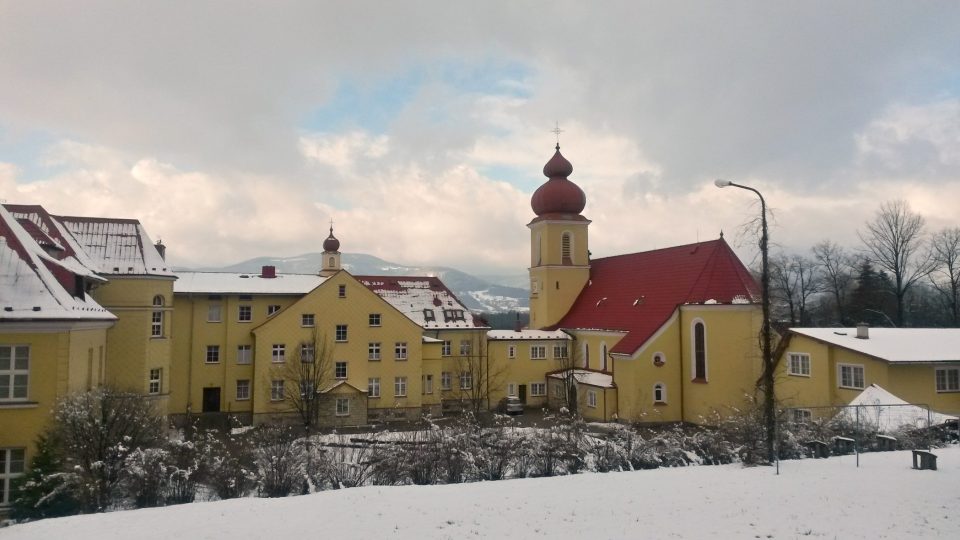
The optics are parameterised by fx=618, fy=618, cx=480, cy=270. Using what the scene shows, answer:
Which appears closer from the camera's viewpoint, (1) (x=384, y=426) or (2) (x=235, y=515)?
(2) (x=235, y=515)

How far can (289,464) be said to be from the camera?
15.5 meters

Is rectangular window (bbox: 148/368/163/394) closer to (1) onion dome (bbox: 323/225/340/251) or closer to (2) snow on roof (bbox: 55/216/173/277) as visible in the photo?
(2) snow on roof (bbox: 55/216/173/277)

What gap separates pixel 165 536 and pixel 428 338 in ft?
93.5

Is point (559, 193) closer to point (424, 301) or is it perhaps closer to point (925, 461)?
point (424, 301)

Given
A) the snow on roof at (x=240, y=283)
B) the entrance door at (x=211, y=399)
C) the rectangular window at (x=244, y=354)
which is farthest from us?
the rectangular window at (x=244, y=354)

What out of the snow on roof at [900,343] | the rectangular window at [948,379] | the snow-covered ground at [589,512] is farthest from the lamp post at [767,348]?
the rectangular window at [948,379]

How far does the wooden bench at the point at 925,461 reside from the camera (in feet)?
51.0

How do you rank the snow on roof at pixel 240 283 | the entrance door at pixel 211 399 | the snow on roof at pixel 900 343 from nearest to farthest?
the snow on roof at pixel 900 343 < the entrance door at pixel 211 399 < the snow on roof at pixel 240 283

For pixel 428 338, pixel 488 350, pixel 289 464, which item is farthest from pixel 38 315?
pixel 488 350

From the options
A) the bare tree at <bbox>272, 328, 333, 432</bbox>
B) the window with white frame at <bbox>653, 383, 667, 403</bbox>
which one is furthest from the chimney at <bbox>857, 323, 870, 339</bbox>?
the bare tree at <bbox>272, 328, 333, 432</bbox>

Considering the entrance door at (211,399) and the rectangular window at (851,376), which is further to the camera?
the entrance door at (211,399)

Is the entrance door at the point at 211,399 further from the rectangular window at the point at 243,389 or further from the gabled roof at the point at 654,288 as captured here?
the gabled roof at the point at 654,288

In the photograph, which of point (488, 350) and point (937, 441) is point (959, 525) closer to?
point (937, 441)

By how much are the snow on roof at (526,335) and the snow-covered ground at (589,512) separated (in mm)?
26759
